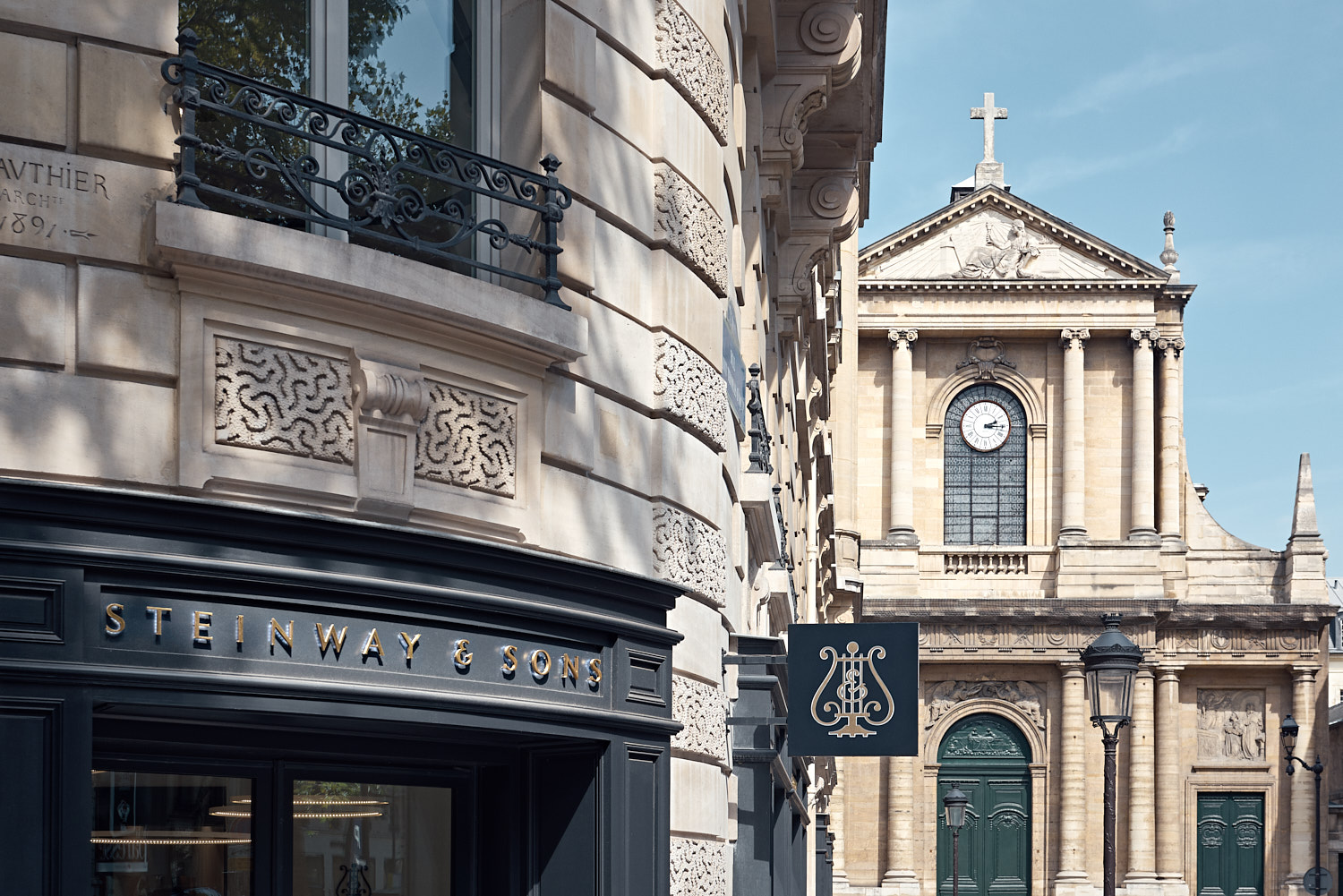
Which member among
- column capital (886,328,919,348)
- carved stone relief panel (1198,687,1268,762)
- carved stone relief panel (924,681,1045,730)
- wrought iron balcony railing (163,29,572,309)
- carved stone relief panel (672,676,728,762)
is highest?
column capital (886,328,919,348)

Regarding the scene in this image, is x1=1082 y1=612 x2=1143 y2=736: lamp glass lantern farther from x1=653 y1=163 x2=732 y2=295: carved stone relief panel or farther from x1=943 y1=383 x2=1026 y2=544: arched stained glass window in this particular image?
x1=943 y1=383 x2=1026 y2=544: arched stained glass window

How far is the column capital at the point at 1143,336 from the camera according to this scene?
59.0 metres

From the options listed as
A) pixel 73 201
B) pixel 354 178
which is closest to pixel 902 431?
pixel 354 178

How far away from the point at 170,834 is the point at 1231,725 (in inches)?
2158

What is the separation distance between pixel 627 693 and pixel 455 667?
106cm

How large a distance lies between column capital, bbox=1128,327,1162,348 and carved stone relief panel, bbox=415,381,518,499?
54668 mm

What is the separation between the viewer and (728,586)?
1061 centimetres

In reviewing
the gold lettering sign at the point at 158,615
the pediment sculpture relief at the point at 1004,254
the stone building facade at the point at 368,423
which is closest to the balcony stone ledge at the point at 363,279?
the stone building facade at the point at 368,423

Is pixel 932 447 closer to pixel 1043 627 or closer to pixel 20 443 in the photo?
→ pixel 1043 627

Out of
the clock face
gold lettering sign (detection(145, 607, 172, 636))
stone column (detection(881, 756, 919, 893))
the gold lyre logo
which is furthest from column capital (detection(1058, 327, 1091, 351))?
gold lettering sign (detection(145, 607, 172, 636))

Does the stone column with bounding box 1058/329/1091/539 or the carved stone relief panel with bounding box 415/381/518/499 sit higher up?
the stone column with bounding box 1058/329/1091/539

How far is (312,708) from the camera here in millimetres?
5703

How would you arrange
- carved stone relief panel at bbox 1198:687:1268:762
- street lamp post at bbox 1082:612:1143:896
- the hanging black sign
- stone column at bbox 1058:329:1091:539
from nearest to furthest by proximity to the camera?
the hanging black sign
street lamp post at bbox 1082:612:1143:896
carved stone relief panel at bbox 1198:687:1268:762
stone column at bbox 1058:329:1091:539

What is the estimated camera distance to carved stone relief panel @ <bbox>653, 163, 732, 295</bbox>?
8062 mm
